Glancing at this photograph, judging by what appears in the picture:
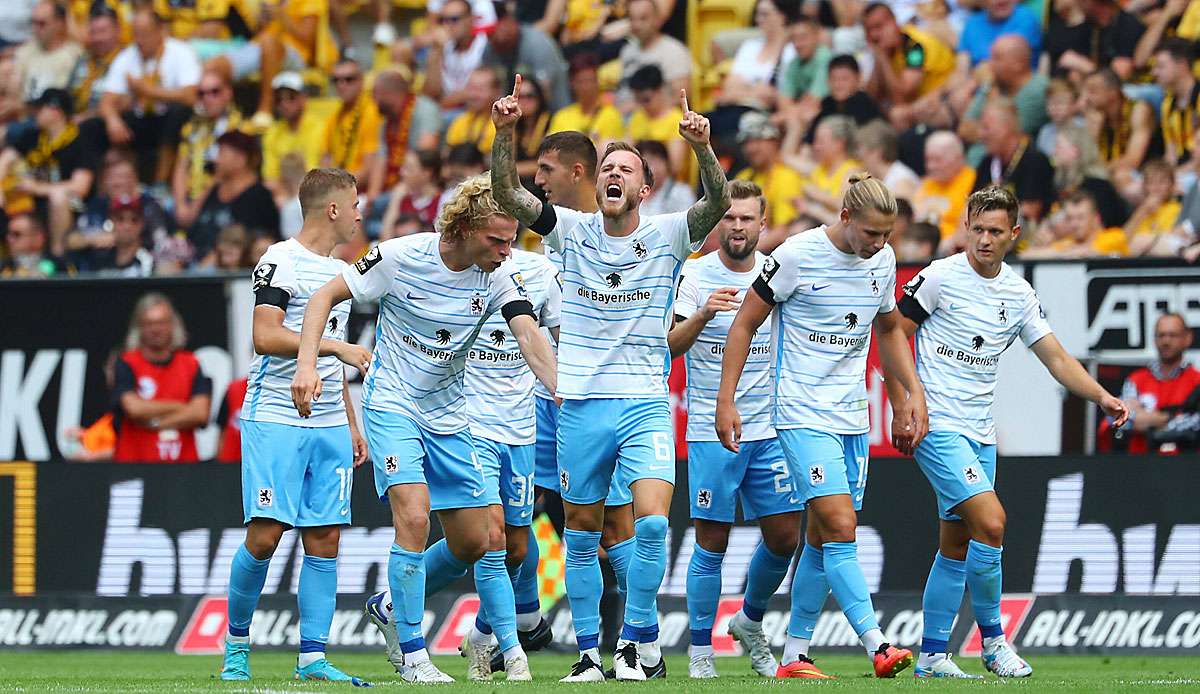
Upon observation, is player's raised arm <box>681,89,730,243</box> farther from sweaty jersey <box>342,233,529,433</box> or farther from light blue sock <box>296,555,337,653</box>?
light blue sock <box>296,555,337,653</box>

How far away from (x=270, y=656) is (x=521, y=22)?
810cm

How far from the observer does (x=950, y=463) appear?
9.63 meters

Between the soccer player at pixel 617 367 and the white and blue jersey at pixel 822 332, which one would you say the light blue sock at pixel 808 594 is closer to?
the white and blue jersey at pixel 822 332

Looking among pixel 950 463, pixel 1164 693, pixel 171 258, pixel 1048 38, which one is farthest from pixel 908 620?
pixel 171 258

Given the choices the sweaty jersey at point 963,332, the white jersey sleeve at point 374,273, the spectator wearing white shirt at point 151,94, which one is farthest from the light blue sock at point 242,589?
the spectator wearing white shirt at point 151,94

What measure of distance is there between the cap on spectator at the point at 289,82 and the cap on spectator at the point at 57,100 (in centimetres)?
226

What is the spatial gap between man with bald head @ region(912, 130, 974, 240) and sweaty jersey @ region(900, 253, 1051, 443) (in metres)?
5.19

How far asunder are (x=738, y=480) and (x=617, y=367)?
6.13ft

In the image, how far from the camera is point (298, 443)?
367 inches

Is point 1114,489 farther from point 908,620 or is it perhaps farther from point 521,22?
point 521,22

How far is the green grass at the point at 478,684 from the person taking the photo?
8.30m

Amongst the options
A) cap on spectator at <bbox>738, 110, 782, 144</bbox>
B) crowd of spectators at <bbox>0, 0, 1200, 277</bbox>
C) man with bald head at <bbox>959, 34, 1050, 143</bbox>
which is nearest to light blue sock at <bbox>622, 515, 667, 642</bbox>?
crowd of spectators at <bbox>0, 0, 1200, 277</bbox>

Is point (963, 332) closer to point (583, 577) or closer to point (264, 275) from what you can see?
point (583, 577)

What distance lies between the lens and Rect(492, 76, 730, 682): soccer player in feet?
28.6
